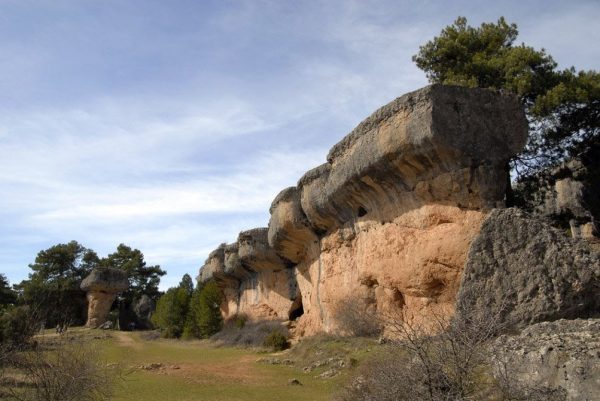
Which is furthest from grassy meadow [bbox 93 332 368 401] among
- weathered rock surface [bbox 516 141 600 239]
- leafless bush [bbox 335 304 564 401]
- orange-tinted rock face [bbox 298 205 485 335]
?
weathered rock surface [bbox 516 141 600 239]

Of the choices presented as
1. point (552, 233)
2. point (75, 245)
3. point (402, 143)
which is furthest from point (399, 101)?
point (75, 245)

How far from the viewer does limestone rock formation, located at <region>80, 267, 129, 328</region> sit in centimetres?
3909

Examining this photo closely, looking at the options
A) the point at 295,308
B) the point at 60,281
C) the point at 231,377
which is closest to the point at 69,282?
the point at 60,281

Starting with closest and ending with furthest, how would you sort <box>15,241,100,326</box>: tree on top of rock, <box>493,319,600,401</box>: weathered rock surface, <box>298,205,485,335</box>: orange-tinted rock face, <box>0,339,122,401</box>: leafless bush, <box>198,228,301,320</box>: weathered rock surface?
<box>493,319,600,401</box>: weathered rock surface < <box>0,339,122,401</box>: leafless bush < <box>298,205,485,335</box>: orange-tinted rock face < <box>198,228,301,320</box>: weathered rock surface < <box>15,241,100,326</box>: tree on top of rock

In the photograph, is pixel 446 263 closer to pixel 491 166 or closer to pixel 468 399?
pixel 491 166

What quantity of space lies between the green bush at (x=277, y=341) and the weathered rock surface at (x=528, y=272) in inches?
541

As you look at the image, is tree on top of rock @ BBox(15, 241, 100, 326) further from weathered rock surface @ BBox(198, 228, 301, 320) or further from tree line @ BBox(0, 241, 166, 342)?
weathered rock surface @ BBox(198, 228, 301, 320)

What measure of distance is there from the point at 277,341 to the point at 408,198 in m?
10.9

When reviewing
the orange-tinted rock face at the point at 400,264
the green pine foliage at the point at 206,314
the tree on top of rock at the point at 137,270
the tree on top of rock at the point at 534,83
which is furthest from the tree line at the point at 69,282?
the tree on top of rock at the point at 534,83

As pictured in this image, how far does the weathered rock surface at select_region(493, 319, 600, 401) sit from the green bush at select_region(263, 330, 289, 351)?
15.9m

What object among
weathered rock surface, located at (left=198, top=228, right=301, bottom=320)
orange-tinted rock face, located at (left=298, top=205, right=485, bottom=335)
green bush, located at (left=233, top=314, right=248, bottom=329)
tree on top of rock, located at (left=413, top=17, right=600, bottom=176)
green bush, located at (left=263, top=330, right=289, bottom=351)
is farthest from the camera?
green bush, located at (left=233, top=314, right=248, bottom=329)

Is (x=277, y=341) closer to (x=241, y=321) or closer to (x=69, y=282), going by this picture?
(x=241, y=321)

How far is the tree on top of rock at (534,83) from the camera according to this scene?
613 inches

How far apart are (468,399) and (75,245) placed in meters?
47.4
